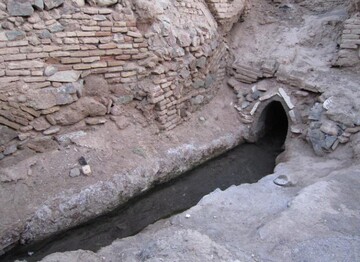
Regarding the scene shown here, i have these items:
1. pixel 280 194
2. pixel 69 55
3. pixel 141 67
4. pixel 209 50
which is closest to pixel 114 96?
pixel 141 67

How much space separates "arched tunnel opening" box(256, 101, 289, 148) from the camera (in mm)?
7969

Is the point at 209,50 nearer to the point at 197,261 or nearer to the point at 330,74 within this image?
the point at 330,74

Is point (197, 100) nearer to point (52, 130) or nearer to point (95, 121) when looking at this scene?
point (95, 121)

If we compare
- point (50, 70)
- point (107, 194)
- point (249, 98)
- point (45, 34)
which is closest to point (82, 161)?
point (107, 194)

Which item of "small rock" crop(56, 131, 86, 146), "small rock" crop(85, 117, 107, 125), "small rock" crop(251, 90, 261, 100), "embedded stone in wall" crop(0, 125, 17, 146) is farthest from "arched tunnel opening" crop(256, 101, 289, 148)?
"embedded stone in wall" crop(0, 125, 17, 146)

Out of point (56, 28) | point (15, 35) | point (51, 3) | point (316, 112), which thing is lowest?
point (316, 112)

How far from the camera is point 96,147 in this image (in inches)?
226

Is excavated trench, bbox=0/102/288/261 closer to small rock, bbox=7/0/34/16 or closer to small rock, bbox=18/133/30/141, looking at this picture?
small rock, bbox=18/133/30/141

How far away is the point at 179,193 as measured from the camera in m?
6.19

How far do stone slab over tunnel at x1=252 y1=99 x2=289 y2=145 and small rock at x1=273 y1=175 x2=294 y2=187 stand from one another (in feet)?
7.83

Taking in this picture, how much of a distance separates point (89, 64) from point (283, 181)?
3438mm

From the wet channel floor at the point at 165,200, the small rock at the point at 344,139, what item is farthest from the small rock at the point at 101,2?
the small rock at the point at 344,139

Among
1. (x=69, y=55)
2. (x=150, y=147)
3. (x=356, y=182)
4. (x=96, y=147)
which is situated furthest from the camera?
(x=150, y=147)

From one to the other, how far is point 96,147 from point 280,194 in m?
2.89
